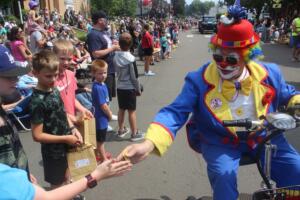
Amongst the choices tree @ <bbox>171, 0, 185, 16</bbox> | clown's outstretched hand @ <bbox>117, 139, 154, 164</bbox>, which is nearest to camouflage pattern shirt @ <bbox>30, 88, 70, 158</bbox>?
clown's outstretched hand @ <bbox>117, 139, 154, 164</bbox>

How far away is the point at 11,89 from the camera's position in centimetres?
224

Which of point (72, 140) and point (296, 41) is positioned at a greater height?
point (72, 140)

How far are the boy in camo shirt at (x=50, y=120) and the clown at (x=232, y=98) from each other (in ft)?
3.34

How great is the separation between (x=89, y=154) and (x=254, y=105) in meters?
1.57

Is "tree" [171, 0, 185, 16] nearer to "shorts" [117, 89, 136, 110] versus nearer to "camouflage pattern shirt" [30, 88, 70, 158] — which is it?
"shorts" [117, 89, 136, 110]

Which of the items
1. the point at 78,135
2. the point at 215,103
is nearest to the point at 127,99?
the point at 78,135

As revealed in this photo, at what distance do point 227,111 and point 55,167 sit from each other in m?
1.58

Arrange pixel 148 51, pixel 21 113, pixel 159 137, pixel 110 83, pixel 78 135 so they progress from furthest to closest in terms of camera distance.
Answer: pixel 148 51
pixel 110 83
pixel 21 113
pixel 78 135
pixel 159 137

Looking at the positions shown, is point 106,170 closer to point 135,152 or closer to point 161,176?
point 135,152

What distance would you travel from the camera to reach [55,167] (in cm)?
342

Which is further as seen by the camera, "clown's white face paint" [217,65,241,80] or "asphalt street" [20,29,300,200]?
"asphalt street" [20,29,300,200]

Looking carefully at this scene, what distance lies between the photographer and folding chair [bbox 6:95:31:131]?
6.59 m

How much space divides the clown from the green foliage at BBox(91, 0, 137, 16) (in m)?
51.1

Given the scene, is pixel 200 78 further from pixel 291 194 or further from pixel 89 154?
pixel 89 154
